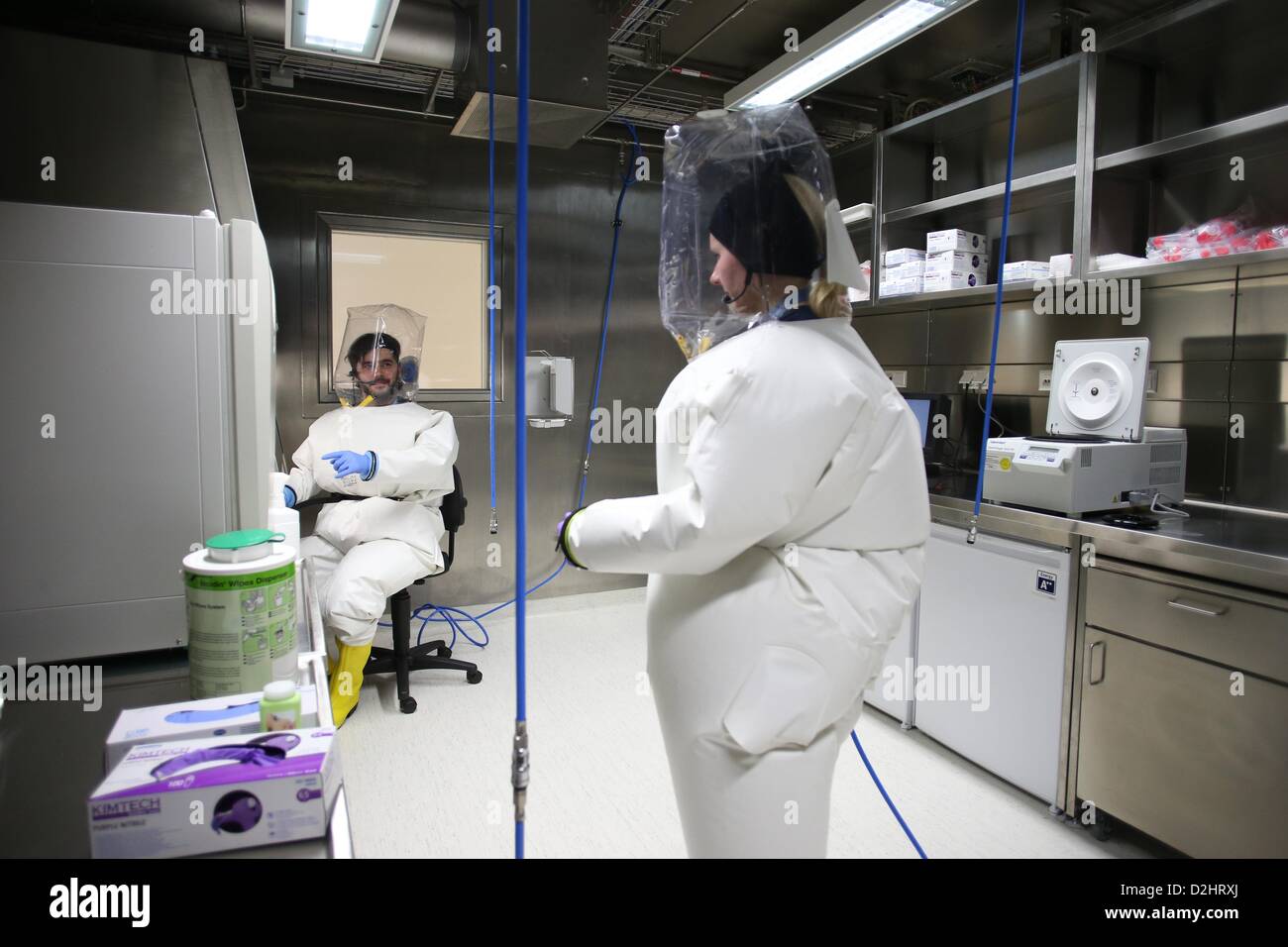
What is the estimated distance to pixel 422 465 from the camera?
273 centimetres

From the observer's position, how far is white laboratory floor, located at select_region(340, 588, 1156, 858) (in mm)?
2035

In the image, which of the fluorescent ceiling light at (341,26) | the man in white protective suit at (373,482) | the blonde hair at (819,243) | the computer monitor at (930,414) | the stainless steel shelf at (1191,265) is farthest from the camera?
the computer monitor at (930,414)

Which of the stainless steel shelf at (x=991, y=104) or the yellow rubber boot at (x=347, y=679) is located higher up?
the stainless steel shelf at (x=991, y=104)

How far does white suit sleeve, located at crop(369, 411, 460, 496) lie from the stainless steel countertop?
5.81ft

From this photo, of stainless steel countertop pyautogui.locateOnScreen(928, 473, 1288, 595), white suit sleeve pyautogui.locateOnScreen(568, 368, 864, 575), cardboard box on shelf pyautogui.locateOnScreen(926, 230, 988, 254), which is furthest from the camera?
cardboard box on shelf pyautogui.locateOnScreen(926, 230, 988, 254)

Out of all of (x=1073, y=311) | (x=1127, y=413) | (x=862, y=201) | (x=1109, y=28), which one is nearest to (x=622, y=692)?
(x=1127, y=413)

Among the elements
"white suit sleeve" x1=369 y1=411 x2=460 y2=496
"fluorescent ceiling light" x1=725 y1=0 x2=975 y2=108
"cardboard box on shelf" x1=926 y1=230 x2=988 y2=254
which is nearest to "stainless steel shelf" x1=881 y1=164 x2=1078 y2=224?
"cardboard box on shelf" x1=926 y1=230 x2=988 y2=254

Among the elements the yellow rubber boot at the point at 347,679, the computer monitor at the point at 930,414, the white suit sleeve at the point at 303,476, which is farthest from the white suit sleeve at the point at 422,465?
the computer monitor at the point at 930,414

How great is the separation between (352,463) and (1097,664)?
2.34m

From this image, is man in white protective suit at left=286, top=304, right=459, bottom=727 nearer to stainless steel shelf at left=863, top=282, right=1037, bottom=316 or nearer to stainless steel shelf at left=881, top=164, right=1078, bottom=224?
stainless steel shelf at left=863, top=282, right=1037, bottom=316

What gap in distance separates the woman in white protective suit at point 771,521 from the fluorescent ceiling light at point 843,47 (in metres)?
0.92

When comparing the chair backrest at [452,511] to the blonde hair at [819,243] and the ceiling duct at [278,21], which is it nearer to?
the ceiling duct at [278,21]

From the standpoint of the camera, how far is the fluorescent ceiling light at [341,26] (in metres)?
2.07

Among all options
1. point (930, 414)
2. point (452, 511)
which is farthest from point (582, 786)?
point (930, 414)
